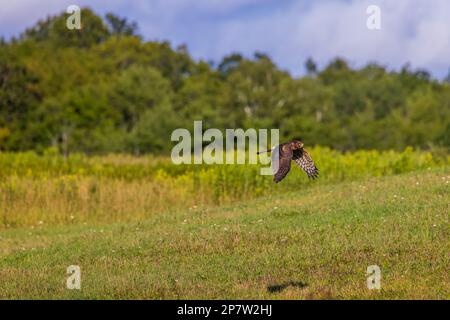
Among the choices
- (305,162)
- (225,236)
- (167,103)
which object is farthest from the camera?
(167,103)

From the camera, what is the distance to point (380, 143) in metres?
70.4

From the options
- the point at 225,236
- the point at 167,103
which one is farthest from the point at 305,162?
the point at 167,103

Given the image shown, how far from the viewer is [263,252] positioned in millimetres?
14328

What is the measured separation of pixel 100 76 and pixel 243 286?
2399 inches

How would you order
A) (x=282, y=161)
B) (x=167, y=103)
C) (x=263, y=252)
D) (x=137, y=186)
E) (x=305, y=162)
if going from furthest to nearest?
1. (x=167, y=103)
2. (x=137, y=186)
3. (x=263, y=252)
4. (x=305, y=162)
5. (x=282, y=161)

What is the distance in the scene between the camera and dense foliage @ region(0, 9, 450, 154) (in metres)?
58.1

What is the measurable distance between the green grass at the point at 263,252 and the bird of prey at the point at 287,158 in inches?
66.4

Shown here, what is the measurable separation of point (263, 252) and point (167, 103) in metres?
48.4

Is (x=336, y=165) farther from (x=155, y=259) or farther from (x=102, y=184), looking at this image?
(x=155, y=259)

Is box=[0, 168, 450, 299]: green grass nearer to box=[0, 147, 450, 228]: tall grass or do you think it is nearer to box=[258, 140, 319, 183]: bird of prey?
box=[258, 140, 319, 183]: bird of prey

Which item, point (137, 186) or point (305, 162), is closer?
point (305, 162)

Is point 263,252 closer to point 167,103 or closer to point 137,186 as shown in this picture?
point 137,186

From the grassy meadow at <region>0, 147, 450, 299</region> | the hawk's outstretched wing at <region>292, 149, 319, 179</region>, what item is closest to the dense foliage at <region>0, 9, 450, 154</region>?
the grassy meadow at <region>0, 147, 450, 299</region>
